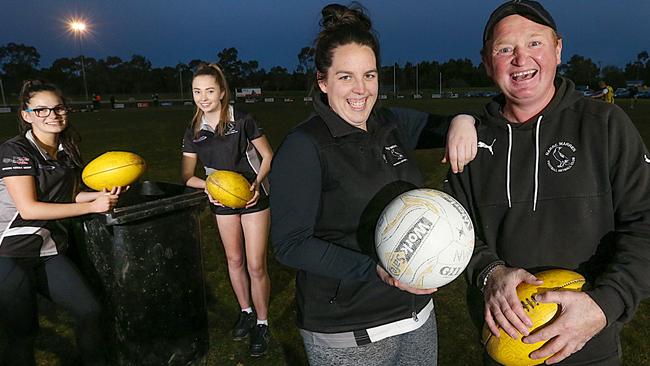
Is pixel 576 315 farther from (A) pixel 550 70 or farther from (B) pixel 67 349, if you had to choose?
(B) pixel 67 349

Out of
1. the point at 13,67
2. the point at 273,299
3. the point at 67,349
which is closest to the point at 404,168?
the point at 273,299

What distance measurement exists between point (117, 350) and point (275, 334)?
1480mm

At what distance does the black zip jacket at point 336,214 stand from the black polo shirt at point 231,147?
6.71 feet

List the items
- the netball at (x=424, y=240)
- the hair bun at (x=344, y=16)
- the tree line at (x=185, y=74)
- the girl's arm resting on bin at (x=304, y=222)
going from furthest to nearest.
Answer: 1. the tree line at (x=185, y=74)
2. the hair bun at (x=344, y=16)
3. the girl's arm resting on bin at (x=304, y=222)
4. the netball at (x=424, y=240)

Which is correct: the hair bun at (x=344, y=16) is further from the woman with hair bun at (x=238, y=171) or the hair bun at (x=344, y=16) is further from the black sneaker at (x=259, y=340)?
the black sneaker at (x=259, y=340)

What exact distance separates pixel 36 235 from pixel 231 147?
1.66 meters

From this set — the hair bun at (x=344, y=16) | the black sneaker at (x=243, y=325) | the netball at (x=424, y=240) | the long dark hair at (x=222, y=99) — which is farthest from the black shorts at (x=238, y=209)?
the netball at (x=424, y=240)

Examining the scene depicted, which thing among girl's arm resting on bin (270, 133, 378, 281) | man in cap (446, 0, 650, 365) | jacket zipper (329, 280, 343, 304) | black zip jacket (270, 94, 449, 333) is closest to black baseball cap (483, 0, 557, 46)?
man in cap (446, 0, 650, 365)

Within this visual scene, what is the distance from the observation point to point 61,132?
139 inches

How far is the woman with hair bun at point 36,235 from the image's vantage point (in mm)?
3035

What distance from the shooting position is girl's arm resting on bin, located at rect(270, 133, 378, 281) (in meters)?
2.00

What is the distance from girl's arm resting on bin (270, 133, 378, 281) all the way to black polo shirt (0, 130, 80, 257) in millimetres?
2089


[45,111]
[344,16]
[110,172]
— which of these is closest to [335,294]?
[344,16]

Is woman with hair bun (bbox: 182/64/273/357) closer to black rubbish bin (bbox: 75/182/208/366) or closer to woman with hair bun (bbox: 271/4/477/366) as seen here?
black rubbish bin (bbox: 75/182/208/366)
